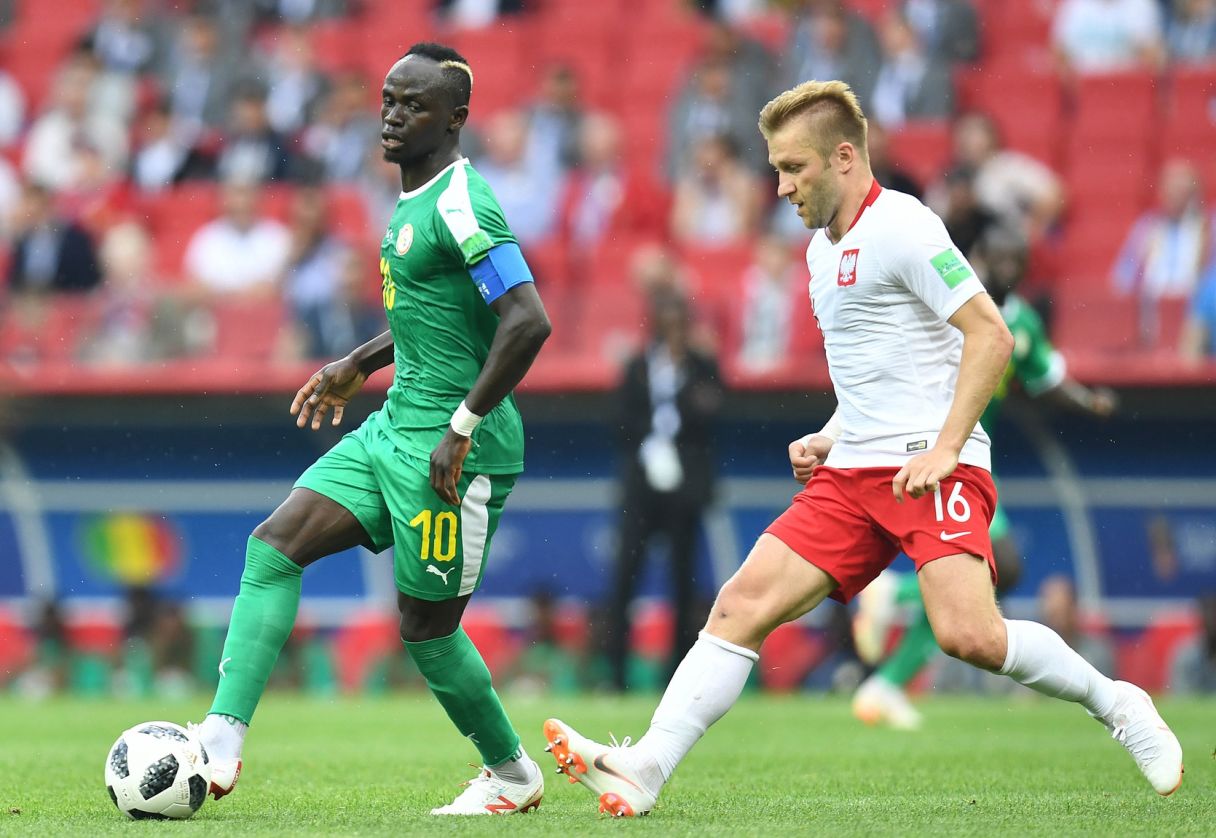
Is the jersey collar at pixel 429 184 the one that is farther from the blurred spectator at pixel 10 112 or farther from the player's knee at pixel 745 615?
the blurred spectator at pixel 10 112

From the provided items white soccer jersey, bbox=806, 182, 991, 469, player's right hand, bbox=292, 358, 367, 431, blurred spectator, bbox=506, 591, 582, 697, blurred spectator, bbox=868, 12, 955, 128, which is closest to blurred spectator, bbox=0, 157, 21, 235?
blurred spectator, bbox=506, 591, 582, 697

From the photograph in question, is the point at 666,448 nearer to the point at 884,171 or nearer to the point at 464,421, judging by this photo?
the point at 884,171

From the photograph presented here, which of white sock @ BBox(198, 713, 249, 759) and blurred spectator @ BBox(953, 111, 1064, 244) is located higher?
blurred spectator @ BBox(953, 111, 1064, 244)

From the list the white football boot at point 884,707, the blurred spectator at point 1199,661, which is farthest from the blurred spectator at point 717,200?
the white football boot at point 884,707

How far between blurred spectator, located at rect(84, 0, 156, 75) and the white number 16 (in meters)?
15.2

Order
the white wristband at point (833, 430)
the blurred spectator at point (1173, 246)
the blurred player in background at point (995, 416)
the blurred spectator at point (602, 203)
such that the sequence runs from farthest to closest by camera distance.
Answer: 1. the blurred spectator at point (602, 203)
2. the blurred spectator at point (1173, 246)
3. the blurred player in background at point (995, 416)
4. the white wristband at point (833, 430)

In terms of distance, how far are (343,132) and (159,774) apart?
12.6 meters

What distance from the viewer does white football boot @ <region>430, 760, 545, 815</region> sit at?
20.1ft

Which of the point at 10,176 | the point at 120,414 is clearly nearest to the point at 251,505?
the point at 120,414

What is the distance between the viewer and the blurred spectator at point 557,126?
16.2 metres

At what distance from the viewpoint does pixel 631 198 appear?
1585 centimetres

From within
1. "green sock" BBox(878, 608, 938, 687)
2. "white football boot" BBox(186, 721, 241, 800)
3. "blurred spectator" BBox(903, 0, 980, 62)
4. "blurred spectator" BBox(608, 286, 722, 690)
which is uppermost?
"blurred spectator" BBox(903, 0, 980, 62)

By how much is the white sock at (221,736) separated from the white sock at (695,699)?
3.94 ft

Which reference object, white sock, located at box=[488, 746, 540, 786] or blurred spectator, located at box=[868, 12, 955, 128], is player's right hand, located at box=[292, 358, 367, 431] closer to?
white sock, located at box=[488, 746, 540, 786]
